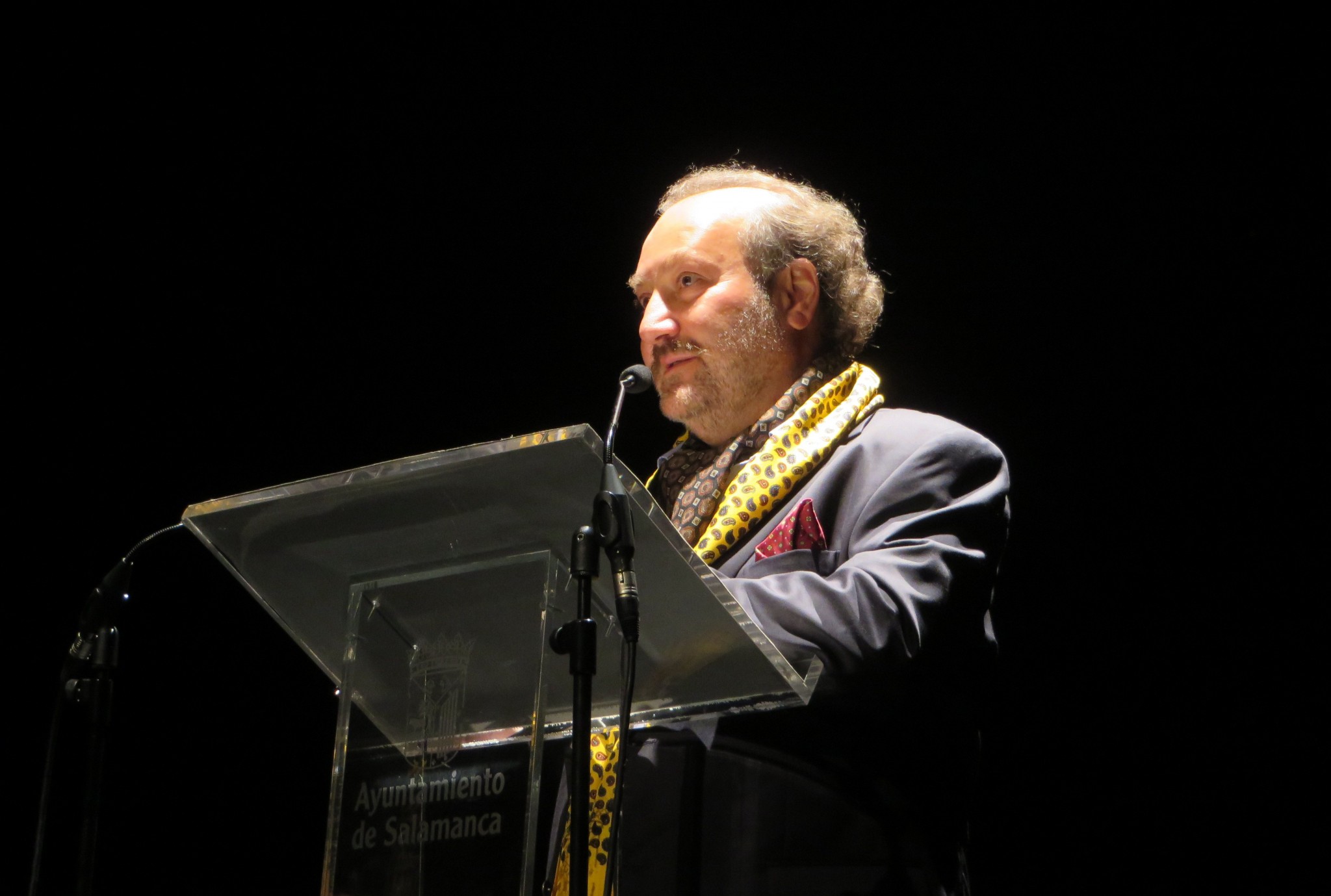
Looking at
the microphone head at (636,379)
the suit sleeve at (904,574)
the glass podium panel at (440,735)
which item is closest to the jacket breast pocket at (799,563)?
the suit sleeve at (904,574)

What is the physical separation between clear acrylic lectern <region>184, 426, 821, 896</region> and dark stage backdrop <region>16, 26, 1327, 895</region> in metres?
1.52

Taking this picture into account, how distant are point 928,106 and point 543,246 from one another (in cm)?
116

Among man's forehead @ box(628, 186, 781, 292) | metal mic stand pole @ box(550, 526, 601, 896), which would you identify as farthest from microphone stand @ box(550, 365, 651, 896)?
man's forehead @ box(628, 186, 781, 292)

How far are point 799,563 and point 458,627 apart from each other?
2.15 ft

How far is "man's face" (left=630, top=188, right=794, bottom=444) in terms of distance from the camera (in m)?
2.51

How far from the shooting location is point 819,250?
108 inches

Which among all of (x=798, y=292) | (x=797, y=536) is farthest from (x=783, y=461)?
(x=798, y=292)

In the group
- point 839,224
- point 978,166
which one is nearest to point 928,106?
point 978,166

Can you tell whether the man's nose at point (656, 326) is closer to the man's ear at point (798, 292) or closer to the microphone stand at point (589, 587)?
the man's ear at point (798, 292)

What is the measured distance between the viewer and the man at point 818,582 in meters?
1.67

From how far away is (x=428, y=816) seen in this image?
1.37 meters

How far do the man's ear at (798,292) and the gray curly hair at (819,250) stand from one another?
0.02 m

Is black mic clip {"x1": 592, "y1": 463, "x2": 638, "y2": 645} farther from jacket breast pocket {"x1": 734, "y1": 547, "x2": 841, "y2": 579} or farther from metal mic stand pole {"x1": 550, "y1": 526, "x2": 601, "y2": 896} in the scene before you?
jacket breast pocket {"x1": 734, "y1": 547, "x2": 841, "y2": 579}

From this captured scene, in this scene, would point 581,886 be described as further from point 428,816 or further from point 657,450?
point 657,450
